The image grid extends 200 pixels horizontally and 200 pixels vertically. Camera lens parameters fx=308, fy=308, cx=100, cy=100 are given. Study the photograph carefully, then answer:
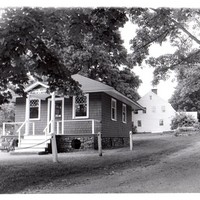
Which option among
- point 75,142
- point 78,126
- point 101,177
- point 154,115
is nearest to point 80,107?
point 78,126

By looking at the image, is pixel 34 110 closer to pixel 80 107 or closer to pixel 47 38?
pixel 80 107

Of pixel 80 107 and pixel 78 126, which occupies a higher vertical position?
pixel 80 107

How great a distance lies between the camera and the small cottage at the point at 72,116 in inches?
684

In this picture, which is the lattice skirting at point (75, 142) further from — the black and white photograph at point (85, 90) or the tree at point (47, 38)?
the tree at point (47, 38)

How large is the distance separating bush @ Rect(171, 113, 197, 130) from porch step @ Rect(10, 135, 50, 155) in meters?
24.9

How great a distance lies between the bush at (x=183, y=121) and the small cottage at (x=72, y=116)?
20.2 m

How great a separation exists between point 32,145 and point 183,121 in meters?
26.3

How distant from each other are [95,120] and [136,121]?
1230 inches

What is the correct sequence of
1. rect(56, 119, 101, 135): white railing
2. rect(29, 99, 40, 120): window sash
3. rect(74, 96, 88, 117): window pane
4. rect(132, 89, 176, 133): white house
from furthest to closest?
rect(132, 89, 176, 133): white house → rect(29, 99, 40, 120): window sash → rect(74, 96, 88, 117): window pane → rect(56, 119, 101, 135): white railing

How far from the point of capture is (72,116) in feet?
61.3

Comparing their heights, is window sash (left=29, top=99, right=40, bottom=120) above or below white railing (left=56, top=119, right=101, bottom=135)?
above

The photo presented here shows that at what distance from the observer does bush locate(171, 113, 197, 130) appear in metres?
38.3

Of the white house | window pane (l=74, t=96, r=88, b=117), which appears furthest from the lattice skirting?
the white house

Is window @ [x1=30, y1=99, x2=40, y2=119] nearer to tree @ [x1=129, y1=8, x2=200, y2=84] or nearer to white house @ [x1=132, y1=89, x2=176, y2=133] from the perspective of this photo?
tree @ [x1=129, y1=8, x2=200, y2=84]
